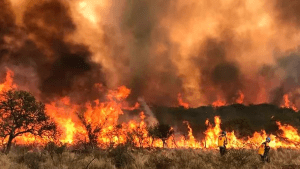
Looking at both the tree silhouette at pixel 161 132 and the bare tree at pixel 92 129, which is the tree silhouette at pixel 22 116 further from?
the tree silhouette at pixel 161 132

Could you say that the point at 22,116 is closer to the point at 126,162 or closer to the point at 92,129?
the point at 92,129

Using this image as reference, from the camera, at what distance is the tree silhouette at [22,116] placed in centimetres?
3269

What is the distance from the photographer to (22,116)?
32.9m

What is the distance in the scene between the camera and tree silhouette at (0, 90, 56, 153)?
107 ft

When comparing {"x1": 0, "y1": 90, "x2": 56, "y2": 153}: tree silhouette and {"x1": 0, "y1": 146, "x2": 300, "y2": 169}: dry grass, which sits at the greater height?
{"x1": 0, "y1": 90, "x2": 56, "y2": 153}: tree silhouette

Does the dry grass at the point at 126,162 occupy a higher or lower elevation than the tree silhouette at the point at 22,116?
lower

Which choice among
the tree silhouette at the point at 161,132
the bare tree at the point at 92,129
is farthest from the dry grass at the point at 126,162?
the tree silhouette at the point at 161,132

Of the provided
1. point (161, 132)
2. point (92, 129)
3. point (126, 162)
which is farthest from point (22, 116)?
point (161, 132)

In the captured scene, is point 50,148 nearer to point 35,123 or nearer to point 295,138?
point 35,123

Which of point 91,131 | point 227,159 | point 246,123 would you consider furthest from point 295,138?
point 227,159

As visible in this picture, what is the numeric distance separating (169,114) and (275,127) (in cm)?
9607

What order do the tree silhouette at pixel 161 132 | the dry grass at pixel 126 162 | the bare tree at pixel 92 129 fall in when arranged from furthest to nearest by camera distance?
the tree silhouette at pixel 161 132, the bare tree at pixel 92 129, the dry grass at pixel 126 162

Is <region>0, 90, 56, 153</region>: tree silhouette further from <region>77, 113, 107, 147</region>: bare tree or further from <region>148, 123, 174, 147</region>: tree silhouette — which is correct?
<region>148, 123, 174, 147</region>: tree silhouette

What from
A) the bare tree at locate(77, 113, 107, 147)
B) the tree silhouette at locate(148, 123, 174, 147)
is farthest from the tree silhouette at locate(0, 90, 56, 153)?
the tree silhouette at locate(148, 123, 174, 147)
